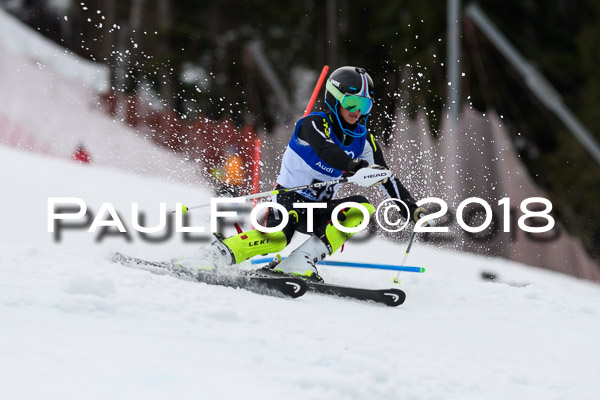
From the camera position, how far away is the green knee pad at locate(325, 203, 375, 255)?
17.4 ft

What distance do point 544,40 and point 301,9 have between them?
8038 mm

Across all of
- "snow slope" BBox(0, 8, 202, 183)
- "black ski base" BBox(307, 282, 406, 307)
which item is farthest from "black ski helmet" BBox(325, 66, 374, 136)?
"snow slope" BBox(0, 8, 202, 183)

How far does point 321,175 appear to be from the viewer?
5.54 metres

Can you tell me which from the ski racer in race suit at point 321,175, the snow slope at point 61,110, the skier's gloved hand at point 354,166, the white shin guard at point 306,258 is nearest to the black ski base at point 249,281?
the ski racer in race suit at point 321,175

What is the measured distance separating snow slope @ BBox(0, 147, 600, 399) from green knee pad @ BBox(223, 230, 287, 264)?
48 centimetres

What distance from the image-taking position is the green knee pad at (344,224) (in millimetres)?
5316

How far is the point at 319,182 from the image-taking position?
5.55m

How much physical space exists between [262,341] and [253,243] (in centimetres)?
Result: 175

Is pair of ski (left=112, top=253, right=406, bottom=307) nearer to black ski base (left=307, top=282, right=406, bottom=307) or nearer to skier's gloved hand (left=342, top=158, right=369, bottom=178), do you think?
black ski base (left=307, top=282, right=406, bottom=307)

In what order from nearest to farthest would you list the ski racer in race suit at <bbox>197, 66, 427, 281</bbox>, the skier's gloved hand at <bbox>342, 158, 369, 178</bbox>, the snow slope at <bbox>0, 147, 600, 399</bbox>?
the snow slope at <bbox>0, 147, 600, 399</bbox>
the skier's gloved hand at <bbox>342, 158, 369, 178</bbox>
the ski racer in race suit at <bbox>197, 66, 427, 281</bbox>

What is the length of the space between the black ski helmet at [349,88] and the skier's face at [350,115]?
0.03m

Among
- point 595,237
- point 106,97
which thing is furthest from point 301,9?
point 595,237

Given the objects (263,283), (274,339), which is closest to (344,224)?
(263,283)

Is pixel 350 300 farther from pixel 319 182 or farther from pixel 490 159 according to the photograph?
pixel 490 159
